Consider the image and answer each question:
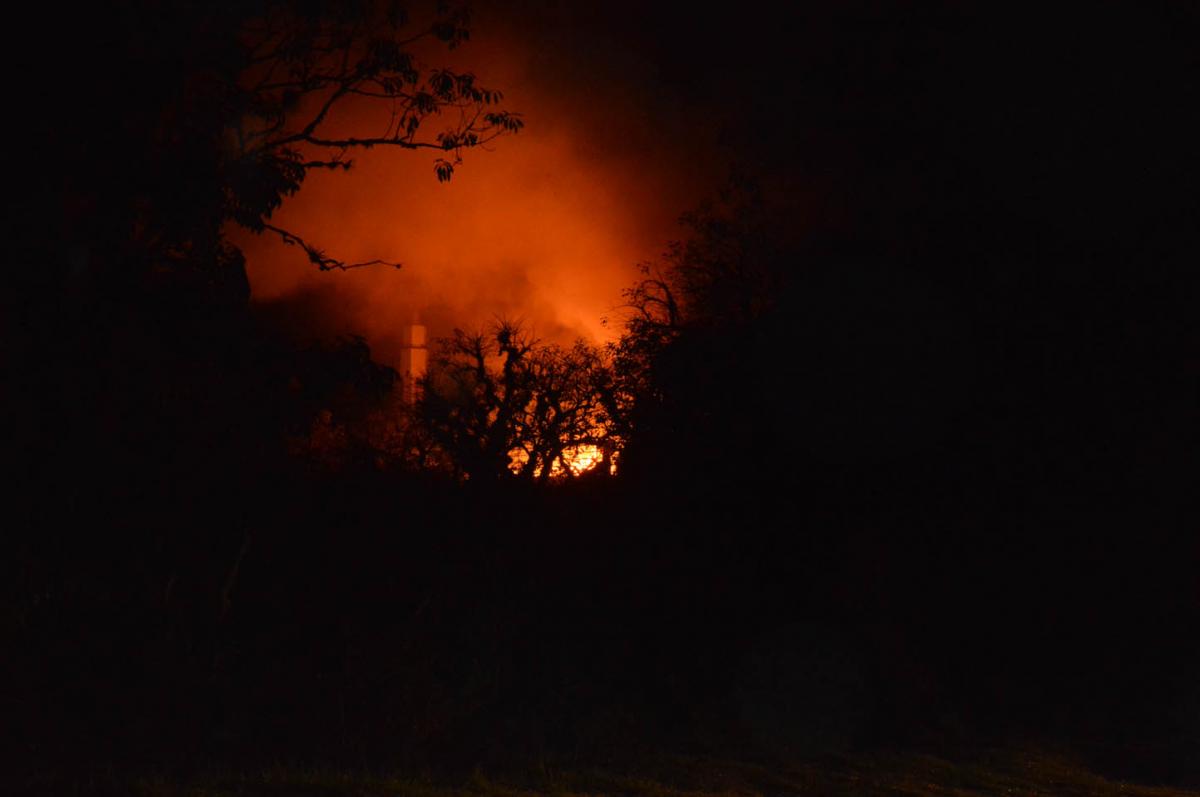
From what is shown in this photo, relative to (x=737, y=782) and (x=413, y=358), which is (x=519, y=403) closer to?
(x=413, y=358)

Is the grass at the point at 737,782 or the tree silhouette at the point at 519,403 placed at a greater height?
the tree silhouette at the point at 519,403

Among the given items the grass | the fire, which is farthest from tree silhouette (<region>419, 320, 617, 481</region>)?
the grass

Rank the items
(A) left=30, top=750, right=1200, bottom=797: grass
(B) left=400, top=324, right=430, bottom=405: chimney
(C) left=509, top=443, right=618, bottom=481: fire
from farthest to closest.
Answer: (B) left=400, top=324, right=430, bottom=405: chimney
(C) left=509, top=443, right=618, bottom=481: fire
(A) left=30, top=750, right=1200, bottom=797: grass

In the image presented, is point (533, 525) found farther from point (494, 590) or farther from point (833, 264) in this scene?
point (833, 264)

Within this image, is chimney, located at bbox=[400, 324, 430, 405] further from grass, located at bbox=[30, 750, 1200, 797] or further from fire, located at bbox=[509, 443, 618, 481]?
grass, located at bbox=[30, 750, 1200, 797]

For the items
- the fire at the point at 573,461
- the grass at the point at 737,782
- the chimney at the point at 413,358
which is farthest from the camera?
the chimney at the point at 413,358

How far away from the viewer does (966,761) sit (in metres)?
13.9

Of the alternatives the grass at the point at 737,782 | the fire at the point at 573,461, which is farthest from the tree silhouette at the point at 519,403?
the grass at the point at 737,782

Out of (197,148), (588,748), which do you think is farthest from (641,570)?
(197,148)

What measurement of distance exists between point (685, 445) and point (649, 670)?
126 inches

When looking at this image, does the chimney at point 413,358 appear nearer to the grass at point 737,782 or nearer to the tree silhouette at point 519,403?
the tree silhouette at point 519,403

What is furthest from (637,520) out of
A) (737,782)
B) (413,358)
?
(413,358)

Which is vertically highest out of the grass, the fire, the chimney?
the chimney

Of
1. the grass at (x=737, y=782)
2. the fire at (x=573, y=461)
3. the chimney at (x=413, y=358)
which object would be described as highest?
the chimney at (x=413, y=358)
